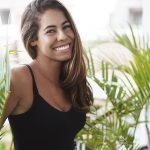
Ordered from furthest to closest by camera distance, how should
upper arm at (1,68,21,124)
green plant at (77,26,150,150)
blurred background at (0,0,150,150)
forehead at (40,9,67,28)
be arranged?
blurred background at (0,0,150,150) → green plant at (77,26,150,150) → forehead at (40,9,67,28) → upper arm at (1,68,21,124)

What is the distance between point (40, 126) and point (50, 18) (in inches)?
17.0

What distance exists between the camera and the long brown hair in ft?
4.68

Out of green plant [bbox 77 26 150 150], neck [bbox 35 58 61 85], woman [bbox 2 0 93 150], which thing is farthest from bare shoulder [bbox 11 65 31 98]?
green plant [bbox 77 26 150 150]

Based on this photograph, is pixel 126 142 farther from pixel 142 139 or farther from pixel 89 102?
pixel 142 139

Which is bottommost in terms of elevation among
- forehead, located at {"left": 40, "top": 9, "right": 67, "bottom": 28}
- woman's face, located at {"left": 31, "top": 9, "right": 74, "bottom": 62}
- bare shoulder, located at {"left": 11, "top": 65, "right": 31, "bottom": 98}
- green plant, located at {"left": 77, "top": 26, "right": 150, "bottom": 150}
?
green plant, located at {"left": 77, "top": 26, "right": 150, "bottom": 150}

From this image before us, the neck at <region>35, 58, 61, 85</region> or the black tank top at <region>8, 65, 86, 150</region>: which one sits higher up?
the neck at <region>35, 58, 61, 85</region>

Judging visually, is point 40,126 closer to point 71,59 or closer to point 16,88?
point 16,88

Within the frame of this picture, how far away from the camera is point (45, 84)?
1460mm

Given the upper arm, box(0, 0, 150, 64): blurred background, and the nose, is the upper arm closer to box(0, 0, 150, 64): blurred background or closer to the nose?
the nose

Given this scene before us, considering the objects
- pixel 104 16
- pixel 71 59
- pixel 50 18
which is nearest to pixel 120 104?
pixel 71 59

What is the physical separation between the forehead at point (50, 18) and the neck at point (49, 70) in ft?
0.53

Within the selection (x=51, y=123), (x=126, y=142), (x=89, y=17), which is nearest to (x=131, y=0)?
(x=89, y=17)

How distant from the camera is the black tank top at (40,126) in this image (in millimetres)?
1354

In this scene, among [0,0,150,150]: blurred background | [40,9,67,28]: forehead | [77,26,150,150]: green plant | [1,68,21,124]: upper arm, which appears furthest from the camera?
[0,0,150,150]: blurred background
